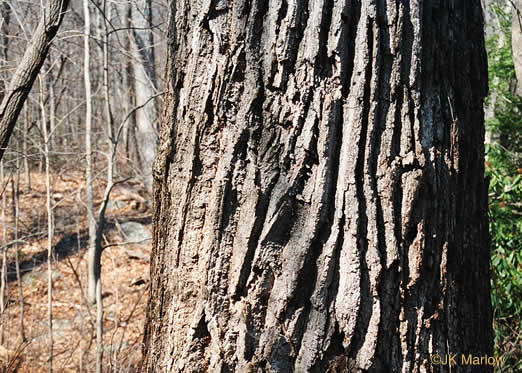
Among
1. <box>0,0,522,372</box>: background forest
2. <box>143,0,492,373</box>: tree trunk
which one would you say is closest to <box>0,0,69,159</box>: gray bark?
<box>0,0,522,372</box>: background forest

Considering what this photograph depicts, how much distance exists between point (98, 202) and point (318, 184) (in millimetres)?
10541

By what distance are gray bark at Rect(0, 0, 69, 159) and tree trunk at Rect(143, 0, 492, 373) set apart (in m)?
2.33

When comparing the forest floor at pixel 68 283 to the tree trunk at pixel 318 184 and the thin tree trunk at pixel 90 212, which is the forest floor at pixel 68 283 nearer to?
the thin tree trunk at pixel 90 212

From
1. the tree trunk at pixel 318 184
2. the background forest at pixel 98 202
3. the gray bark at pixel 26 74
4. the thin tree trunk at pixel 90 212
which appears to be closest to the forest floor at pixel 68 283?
the background forest at pixel 98 202

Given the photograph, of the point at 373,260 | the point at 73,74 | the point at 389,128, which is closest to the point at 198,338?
the point at 373,260

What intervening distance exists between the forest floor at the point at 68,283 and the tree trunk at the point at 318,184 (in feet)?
11.8

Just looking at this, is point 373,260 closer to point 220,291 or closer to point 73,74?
point 220,291

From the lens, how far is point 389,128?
1.33 meters

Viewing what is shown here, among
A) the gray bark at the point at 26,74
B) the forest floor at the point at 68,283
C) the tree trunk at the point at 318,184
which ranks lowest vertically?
the forest floor at the point at 68,283

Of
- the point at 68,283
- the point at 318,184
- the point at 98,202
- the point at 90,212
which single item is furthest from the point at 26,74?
the point at 98,202

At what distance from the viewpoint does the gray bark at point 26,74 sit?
3.36m

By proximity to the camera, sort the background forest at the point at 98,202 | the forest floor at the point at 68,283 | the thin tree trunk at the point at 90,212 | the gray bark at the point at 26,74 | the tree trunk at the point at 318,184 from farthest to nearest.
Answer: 1. the forest floor at the point at 68,283
2. the thin tree trunk at the point at 90,212
3. the background forest at the point at 98,202
4. the gray bark at the point at 26,74
5. the tree trunk at the point at 318,184

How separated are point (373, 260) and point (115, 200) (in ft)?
34.2

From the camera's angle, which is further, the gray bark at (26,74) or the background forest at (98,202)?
the background forest at (98,202)
